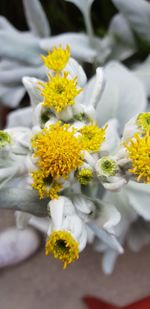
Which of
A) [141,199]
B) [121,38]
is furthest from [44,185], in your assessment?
[121,38]

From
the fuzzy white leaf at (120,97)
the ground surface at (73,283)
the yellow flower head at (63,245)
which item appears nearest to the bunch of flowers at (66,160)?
the yellow flower head at (63,245)

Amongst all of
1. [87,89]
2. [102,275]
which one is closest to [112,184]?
[87,89]

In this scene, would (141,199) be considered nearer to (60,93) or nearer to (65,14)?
(60,93)

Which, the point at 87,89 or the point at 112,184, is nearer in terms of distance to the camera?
the point at 112,184

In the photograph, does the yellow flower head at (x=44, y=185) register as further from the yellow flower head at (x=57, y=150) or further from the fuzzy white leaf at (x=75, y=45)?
the fuzzy white leaf at (x=75, y=45)

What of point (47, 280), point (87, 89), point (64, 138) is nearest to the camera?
point (64, 138)

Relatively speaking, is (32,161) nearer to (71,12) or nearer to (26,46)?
(26,46)

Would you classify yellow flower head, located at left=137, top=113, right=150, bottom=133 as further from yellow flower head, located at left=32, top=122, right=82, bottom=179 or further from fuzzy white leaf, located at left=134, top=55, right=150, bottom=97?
fuzzy white leaf, located at left=134, top=55, right=150, bottom=97
